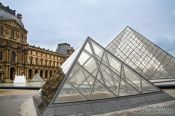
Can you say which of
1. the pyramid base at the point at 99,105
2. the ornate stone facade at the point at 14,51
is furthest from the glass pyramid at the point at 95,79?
the ornate stone facade at the point at 14,51

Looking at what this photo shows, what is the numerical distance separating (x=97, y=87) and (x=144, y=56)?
18.5 metres

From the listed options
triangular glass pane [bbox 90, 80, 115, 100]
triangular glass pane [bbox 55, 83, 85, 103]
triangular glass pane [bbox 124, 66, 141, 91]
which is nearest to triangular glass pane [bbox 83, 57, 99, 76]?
triangular glass pane [bbox 90, 80, 115, 100]

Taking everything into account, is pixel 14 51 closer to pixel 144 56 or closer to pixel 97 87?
pixel 144 56

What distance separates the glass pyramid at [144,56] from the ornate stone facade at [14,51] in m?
41.6

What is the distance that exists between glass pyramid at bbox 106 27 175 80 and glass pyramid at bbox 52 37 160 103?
49.9ft

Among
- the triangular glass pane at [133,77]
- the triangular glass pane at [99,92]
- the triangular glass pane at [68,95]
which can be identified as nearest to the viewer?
the triangular glass pane at [68,95]

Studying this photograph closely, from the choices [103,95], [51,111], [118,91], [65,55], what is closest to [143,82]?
[118,91]

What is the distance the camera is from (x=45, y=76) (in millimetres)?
87125

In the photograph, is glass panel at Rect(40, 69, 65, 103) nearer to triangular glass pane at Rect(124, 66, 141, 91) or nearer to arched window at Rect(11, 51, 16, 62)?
triangular glass pane at Rect(124, 66, 141, 91)

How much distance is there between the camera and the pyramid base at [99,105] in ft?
28.9

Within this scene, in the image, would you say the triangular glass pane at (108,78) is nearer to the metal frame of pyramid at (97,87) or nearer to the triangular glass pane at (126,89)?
the metal frame of pyramid at (97,87)

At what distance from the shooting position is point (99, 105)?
9828 millimetres

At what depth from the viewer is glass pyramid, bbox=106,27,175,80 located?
1077 inches

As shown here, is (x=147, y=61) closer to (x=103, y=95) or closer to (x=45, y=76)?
(x=103, y=95)
